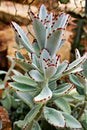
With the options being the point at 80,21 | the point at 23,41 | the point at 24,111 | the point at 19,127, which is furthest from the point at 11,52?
the point at 23,41

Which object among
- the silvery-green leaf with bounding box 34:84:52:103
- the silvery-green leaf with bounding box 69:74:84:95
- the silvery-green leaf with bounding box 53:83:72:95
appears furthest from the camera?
the silvery-green leaf with bounding box 69:74:84:95

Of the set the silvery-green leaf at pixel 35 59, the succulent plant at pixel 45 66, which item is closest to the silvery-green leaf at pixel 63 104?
the succulent plant at pixel 45 66

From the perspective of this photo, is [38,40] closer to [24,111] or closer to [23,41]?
[23,41]

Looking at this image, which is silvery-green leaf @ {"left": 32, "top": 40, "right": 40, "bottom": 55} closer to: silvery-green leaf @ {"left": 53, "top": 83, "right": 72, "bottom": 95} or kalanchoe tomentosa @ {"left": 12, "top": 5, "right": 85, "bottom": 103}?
kalanchoe tomentosa @ {"left": 12, "top": 5, "right": 85, "bottom": 103}

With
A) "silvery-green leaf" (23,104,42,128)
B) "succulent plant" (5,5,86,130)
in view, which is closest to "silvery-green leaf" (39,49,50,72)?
"succulent plant" (5,5,86,130)

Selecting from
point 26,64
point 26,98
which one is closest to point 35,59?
point 26,64

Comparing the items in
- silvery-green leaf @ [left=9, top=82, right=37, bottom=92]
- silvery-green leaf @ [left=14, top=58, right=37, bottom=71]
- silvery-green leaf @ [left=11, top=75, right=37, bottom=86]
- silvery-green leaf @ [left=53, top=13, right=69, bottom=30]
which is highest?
silvery-green leaf @ [left=53, top=13, right=69, bottom=30]

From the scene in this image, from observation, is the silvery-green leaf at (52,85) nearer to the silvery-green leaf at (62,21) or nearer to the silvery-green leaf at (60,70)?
the silvery-green leaf at (60,70)
